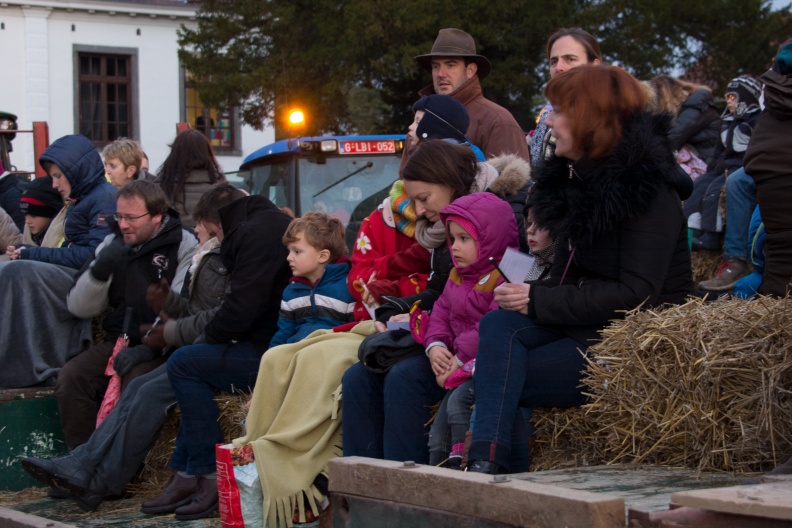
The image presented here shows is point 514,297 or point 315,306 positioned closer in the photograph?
point 514,297

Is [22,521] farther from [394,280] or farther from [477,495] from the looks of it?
[477,495]

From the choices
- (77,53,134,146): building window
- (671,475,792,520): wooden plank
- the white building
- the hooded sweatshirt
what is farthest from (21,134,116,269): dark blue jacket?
(77,53,134,146): building window

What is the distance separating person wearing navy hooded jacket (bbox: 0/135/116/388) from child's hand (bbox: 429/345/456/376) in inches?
139

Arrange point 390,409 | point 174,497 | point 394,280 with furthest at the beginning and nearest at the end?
point 174,497, point 394,280, point 390,409

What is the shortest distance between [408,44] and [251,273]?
18348mm

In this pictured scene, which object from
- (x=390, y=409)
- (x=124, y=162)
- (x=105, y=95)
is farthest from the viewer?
(x=105, y=95)

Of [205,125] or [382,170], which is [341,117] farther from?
[382,170]

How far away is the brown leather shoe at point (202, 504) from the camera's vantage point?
5965 millimetres

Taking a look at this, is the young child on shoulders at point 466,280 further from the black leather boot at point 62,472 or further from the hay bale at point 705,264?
the hay bale at point 705,264

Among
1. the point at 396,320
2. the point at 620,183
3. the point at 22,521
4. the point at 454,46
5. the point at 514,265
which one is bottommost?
the point at 22,521

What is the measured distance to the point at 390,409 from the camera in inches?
193

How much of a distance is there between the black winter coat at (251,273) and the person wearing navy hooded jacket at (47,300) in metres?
1.75

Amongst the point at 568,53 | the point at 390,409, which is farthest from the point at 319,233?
the point at 568,53

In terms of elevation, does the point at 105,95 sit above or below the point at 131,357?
above
